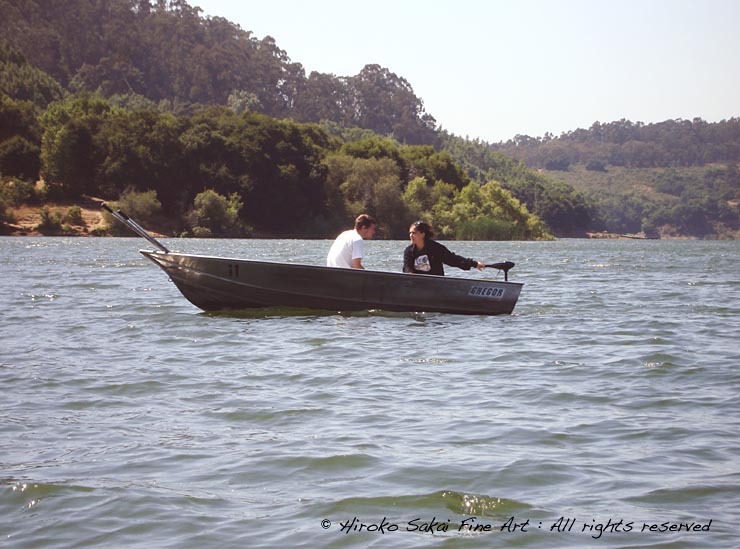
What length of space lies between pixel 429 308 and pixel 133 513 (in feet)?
35.5

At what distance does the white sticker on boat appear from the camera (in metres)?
16.3

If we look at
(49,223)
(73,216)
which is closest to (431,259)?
(49,223)

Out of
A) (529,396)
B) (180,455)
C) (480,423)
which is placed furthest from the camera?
(529,396)

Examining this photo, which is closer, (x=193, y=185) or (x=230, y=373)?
(x=230, y=373)

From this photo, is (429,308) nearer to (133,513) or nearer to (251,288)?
(251,288)

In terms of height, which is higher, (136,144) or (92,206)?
(136,144)

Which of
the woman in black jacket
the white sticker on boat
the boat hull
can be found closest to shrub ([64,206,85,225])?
the boat hull

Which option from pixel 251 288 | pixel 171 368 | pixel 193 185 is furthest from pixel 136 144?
pixel 171 368

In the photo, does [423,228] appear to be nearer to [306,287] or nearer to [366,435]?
[306,287]

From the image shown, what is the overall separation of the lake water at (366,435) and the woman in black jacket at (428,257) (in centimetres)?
124

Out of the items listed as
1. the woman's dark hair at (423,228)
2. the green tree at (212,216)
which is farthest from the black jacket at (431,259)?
the green tree at (212,216)

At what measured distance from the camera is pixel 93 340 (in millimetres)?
13305

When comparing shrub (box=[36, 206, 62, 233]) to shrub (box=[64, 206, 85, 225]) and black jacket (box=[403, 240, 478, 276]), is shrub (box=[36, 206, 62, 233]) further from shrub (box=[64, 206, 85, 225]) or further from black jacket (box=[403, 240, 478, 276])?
black jacket (box=[403, 240, 478, 276])

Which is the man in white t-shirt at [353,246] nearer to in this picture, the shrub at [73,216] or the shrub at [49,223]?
the shrub at [49,223]
